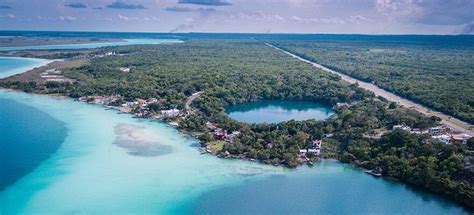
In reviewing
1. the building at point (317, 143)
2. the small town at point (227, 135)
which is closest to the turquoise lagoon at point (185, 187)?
the small town at point (227, 135)

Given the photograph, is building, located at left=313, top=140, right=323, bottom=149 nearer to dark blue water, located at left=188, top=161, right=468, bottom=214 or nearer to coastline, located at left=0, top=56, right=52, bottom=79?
dark blue water, located at left=188, top=161, right=468, bottom=214

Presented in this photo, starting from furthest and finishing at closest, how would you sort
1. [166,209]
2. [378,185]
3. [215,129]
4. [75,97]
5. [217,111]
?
[75,97], [217,111], [215,129], [378,185], [166,209]

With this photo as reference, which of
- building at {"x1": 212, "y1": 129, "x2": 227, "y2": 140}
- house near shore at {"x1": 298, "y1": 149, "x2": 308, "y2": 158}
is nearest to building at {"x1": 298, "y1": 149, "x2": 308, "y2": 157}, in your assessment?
house near shore at {"x1": 298, "y1": 149, "x2": 308, "y2": 158}

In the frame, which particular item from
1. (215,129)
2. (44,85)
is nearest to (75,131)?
(215,129)

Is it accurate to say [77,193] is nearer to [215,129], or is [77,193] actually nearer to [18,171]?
[18,171]

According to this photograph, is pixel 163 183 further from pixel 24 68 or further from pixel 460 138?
pixel 24 68

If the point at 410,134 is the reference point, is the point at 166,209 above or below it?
below

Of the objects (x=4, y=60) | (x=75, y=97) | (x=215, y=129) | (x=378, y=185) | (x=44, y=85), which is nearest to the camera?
(x=378, y=185)
